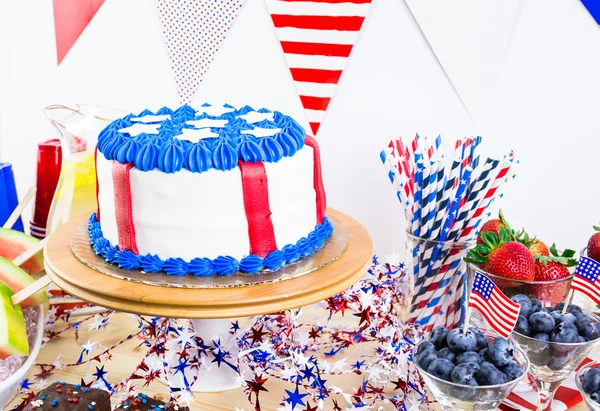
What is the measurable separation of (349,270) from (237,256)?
0.22 metres

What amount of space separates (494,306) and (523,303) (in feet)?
0.22

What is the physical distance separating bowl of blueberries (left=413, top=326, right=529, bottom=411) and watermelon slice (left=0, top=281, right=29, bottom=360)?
772mm

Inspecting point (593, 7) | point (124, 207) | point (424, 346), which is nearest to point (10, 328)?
point (124, 207)

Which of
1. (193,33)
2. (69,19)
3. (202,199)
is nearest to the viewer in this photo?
(202,199)

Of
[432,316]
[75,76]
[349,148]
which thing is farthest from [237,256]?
[75,76]

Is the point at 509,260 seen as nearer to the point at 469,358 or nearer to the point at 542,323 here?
the point at 542,323

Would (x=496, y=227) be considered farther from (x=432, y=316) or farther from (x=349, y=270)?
(x=349, y=270)

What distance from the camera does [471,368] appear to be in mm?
924

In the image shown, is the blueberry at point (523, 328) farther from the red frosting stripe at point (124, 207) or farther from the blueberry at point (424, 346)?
the red frosting stripe at point (124, 207)

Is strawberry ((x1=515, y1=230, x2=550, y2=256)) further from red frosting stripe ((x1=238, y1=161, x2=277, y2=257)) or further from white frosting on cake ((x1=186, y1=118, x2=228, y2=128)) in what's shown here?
white frosting on cake ((x1=186, y1=118, x2=228, y2=128))

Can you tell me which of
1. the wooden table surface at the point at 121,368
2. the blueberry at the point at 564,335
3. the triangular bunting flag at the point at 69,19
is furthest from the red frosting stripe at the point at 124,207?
the triangular bunting flag at the point at 69,19

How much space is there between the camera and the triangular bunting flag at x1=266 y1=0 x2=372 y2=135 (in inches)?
66.2

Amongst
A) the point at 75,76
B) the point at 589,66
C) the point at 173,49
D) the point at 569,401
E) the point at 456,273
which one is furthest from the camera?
the point at 75,76

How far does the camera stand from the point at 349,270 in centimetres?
118
